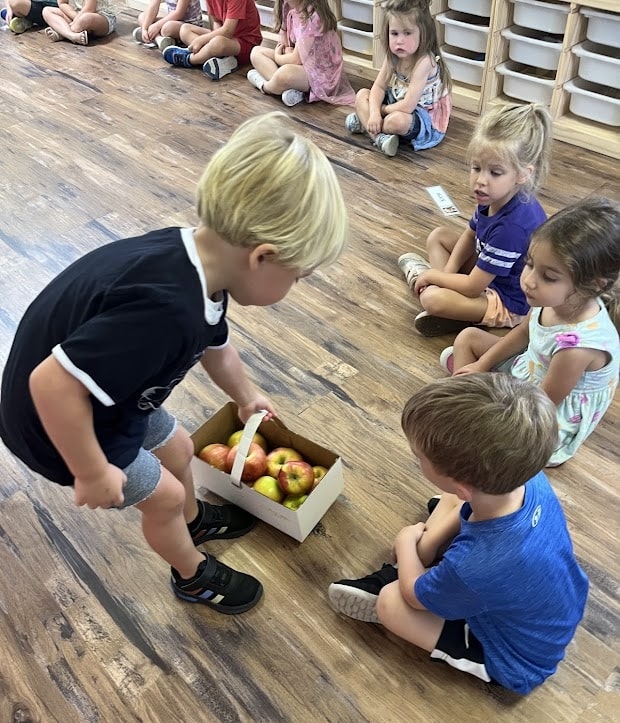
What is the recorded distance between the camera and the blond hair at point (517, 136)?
1.70 m

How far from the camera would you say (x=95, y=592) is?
4.56 ft

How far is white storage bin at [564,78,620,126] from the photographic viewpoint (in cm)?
256

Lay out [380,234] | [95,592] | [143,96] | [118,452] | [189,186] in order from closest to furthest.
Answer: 1. [118,452]
2. [95,592]
3. [380,234]
4. [189,186]
5. [143,96]

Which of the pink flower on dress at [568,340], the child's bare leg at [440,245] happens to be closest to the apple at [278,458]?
the pink flower on dress at [568,340]

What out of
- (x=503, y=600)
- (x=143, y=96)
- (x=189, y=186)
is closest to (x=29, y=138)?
(x=143, y=96)

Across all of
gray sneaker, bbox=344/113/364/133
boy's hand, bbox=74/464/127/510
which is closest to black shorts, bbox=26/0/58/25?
gray sneaker, bbox=344/113/364/133

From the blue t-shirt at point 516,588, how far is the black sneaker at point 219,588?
0.38 meters

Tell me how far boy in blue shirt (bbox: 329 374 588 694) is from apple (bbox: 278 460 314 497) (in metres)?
0.21

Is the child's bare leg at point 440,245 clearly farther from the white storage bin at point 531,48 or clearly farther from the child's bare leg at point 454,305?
the white storage bin at point 531,48

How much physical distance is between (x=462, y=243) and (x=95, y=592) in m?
1.37

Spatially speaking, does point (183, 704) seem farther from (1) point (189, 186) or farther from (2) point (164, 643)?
(1) point (189, 186)

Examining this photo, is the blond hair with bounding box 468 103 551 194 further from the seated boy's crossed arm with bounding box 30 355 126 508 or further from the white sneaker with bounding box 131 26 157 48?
the white sneaker with bounding box 131 26 157 48

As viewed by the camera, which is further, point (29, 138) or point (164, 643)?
point (29, 138)

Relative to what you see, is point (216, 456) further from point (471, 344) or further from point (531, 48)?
point (531, 48)
